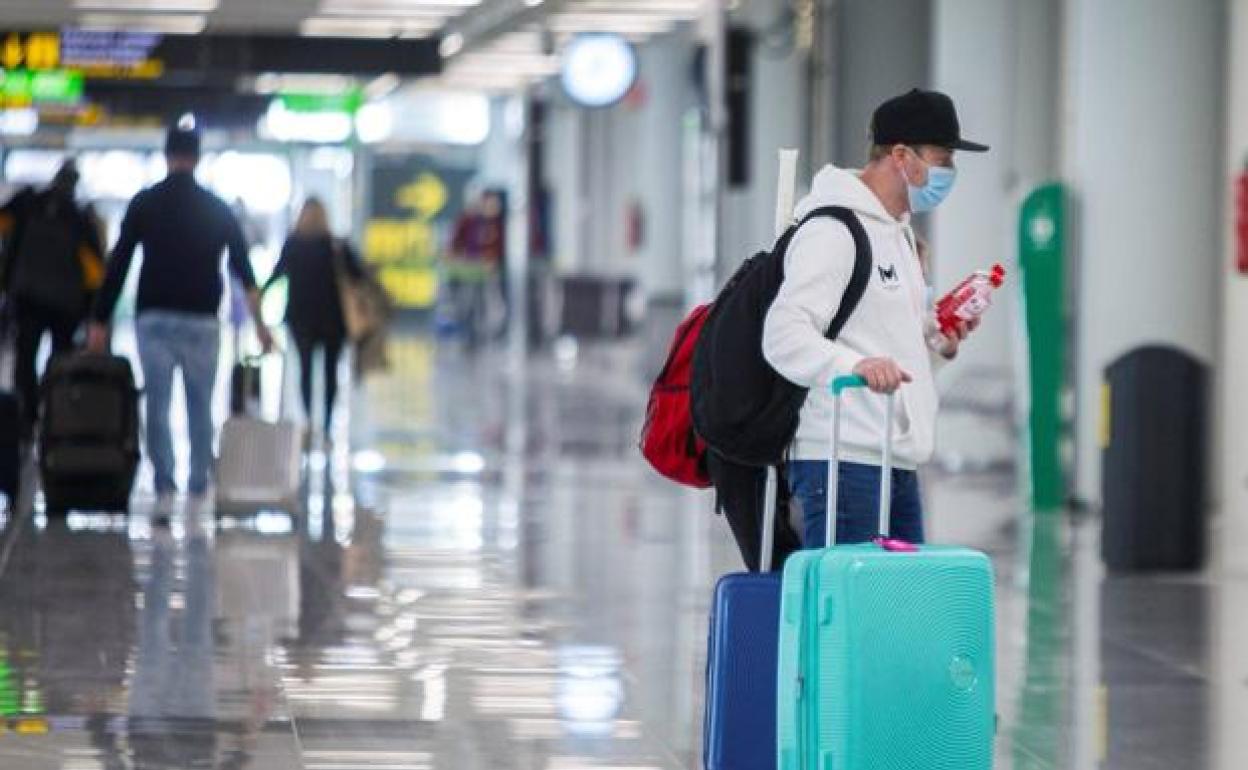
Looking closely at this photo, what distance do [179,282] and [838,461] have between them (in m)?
8.05

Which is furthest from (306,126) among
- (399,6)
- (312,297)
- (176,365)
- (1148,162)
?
(176,365)

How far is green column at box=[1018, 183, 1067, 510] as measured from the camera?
16500mm

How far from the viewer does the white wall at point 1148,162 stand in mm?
15945

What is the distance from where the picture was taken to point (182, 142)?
14.4 meters

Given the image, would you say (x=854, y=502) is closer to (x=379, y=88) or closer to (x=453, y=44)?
(x=453, y=44)

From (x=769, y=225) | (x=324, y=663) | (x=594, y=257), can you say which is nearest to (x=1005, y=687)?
(x=324, y=663)

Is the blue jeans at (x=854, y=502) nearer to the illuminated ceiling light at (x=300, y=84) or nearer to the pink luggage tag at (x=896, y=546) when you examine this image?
the pink luggage tag at (x=896, y=546)

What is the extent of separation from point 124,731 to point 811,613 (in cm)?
262

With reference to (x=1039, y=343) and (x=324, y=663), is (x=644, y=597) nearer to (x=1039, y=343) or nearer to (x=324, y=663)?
(x=324, y=663)

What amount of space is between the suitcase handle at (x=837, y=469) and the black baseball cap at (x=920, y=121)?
2.04ft

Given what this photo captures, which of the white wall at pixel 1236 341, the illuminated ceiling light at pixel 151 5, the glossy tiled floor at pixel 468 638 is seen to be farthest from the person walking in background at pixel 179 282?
the illuminated ceiling light at pixel 151 5

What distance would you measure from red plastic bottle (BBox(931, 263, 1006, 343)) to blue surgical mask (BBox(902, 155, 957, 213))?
20cm

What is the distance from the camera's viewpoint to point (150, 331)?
46.8 feet

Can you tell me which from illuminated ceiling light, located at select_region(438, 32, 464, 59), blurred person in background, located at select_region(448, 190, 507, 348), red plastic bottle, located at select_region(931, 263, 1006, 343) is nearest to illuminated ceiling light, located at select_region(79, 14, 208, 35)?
illuminated ceiling light, located at select_region(438, 32, 464, 59)
